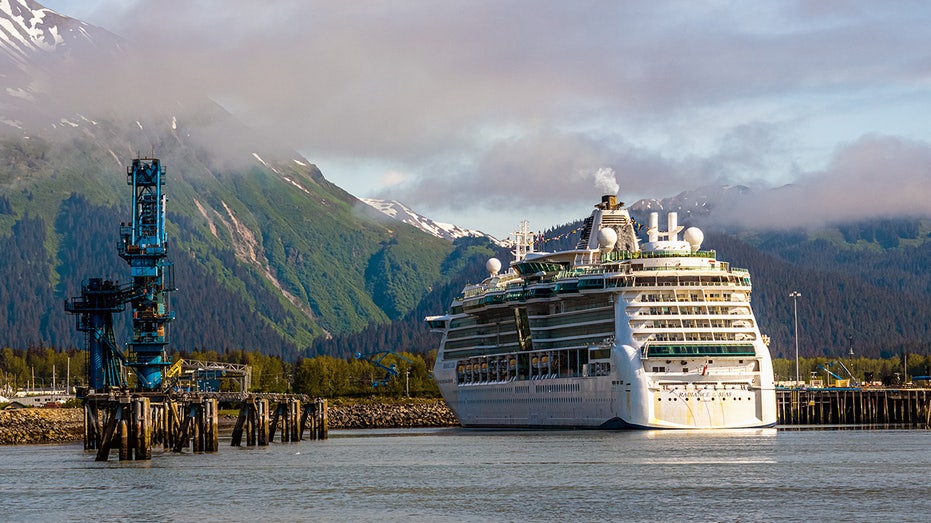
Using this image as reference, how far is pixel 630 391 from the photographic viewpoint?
11456 centimetres

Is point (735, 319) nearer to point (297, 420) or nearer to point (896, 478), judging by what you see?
point (297, 420)

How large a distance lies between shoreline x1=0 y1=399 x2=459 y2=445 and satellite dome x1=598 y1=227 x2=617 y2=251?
1681 inches

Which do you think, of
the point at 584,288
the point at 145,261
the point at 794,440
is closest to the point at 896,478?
the point at 794,440

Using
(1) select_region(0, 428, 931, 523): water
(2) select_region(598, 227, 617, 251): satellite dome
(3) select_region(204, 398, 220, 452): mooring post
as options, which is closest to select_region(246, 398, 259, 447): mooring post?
(1) select_region(0, 428, 931, 523): water

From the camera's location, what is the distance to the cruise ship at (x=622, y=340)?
373ft

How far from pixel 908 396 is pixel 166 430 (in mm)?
95540

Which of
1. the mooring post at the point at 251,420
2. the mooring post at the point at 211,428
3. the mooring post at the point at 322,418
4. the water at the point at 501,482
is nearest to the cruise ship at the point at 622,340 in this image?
the water at the point at 501,482

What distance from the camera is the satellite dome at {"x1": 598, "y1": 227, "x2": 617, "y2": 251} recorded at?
131 meters

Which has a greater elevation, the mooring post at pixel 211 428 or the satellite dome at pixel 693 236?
the satellite dome at pixel 693 236

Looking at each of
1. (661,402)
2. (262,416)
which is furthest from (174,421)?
(661,402)

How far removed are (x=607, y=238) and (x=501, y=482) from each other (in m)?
59.2

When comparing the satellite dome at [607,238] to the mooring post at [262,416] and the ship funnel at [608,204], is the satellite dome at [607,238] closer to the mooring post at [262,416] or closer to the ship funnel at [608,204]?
the ship funnel at [608,204]

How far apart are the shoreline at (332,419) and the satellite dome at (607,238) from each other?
42.7 m

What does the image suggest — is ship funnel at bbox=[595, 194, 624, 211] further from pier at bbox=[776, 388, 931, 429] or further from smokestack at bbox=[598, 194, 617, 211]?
pier at bbox=[776, 388, 931, 429]
